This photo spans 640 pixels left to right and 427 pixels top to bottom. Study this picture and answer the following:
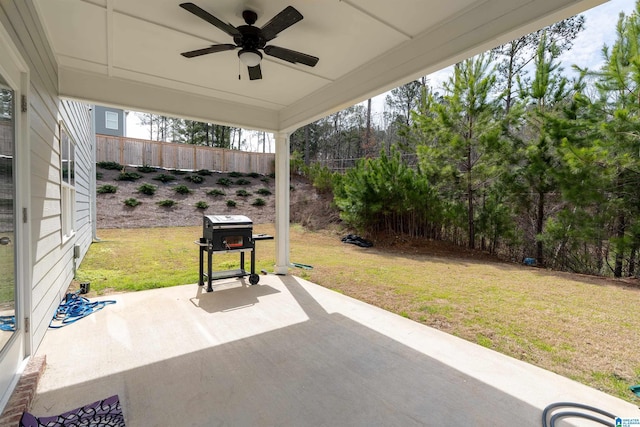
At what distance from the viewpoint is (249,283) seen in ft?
15.3

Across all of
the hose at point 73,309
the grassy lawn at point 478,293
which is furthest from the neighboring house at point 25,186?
the grassy lawn at point 478,293

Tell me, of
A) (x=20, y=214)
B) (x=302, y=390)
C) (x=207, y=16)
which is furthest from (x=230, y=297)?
(x=207, y=16)

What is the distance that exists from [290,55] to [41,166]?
7.90ft

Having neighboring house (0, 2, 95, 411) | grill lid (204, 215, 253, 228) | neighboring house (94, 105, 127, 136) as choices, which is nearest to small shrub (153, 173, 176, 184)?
Result: neighboring house (94, 105, 127, 136)

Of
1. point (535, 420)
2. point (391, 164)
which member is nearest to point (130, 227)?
point (391, 164)

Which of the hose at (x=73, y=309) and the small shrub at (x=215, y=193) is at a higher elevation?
the small shrub at (x=215, y=193)

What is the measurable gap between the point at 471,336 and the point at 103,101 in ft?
15.7

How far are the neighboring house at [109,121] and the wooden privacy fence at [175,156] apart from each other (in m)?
2.49

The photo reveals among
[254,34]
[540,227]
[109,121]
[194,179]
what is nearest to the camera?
[254,34]

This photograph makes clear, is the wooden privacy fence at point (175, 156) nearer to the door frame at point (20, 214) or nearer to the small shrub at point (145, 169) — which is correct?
the small shrub at point (145, 169)

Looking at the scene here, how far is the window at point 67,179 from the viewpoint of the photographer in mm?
3822

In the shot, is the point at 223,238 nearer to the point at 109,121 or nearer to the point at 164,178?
the point at 164,178

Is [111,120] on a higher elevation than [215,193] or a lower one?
higher

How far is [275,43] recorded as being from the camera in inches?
112
